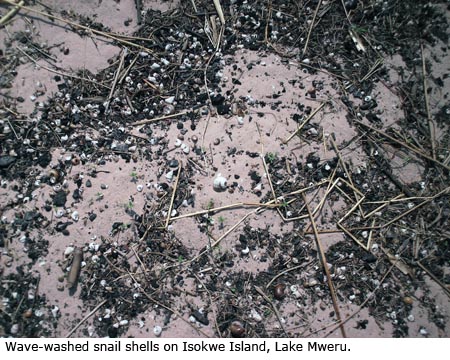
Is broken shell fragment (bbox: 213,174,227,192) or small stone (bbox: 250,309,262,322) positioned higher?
broken shell fragment (bbox: 213,174,227,192)

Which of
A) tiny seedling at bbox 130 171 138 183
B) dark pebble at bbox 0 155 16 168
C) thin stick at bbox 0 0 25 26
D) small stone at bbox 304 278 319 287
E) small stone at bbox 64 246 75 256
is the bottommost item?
small stone at bbox 304 278 319 287

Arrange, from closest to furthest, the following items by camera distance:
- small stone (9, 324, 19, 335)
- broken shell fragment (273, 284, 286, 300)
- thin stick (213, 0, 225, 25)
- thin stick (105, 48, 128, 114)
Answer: small stone (9, 324, 19, 335)
broken shell fragment (273, 284, 286, 300)
thin stick (105, 48, 128, 114)
thin stick (213, 0, 225, 25)

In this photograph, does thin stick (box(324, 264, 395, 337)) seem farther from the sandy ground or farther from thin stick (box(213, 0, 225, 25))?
thin stick (box(213, 0, 225, 25))

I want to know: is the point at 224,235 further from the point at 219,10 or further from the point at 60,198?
the point at 219,10

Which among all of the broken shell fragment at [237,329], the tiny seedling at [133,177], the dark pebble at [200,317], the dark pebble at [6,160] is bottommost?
the broken shell fragment at [237,329]

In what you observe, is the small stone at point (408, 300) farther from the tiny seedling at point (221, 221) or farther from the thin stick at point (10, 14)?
the thin stick at point (10, 14)

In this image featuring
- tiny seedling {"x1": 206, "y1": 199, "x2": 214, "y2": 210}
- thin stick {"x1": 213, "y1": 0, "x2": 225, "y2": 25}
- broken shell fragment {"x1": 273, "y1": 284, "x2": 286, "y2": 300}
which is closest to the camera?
broken shell fragment {"x1": 273, "y1": 284, "x2": 286, "y2": 300}

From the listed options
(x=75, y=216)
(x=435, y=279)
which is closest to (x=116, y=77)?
(x=75, y=216)

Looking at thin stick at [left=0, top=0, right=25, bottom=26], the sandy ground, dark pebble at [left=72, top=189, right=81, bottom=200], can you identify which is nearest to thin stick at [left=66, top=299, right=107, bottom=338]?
the sandy ground

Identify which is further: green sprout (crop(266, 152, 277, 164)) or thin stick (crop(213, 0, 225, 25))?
thin stick (crop(213, 0, 225, 25))

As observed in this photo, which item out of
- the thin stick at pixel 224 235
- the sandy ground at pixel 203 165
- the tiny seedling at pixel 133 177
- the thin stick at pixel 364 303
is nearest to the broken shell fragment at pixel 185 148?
the sandy ground at pixel 203 165
